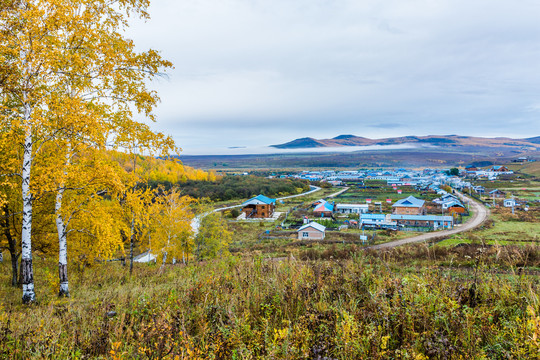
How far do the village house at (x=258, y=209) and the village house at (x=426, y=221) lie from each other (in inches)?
879

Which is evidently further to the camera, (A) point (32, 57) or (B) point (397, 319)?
(A) point (32, 57)

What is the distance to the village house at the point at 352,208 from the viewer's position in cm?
5441

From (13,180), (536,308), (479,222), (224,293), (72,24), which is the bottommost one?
(479,222)

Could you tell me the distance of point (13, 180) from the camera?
30.9 feet

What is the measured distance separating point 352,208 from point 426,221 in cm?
1490

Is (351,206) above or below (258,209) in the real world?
below

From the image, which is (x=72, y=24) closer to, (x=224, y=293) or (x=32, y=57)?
(x=32, y=57)

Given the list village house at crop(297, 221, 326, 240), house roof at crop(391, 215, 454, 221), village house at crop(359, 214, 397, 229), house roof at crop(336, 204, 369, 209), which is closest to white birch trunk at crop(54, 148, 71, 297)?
village house at crop(297, 221, 326, 240)

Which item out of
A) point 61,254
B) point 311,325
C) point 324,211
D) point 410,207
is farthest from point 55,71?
point 410,207

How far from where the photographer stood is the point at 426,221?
42.9 metres

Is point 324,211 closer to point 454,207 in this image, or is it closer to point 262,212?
point 262,212

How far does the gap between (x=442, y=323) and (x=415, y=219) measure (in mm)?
45642

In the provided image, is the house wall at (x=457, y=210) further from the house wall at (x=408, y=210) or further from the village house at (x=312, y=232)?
the village house at (x=312, y=232)

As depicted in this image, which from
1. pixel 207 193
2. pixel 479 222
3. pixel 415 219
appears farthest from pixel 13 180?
pixel 207 193
